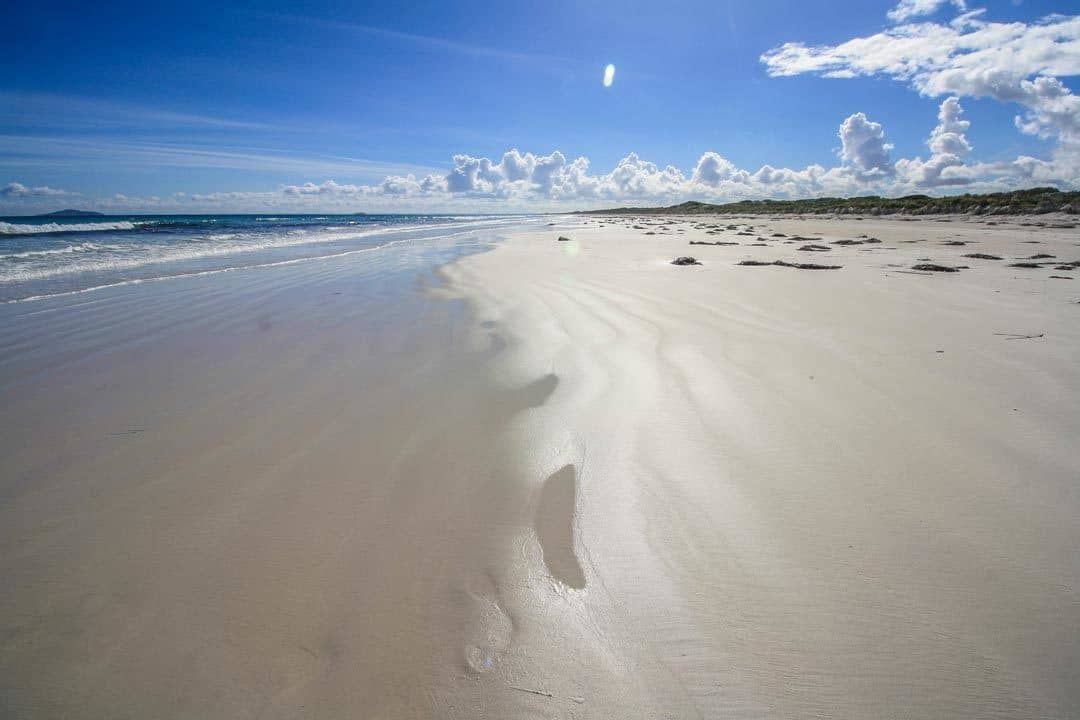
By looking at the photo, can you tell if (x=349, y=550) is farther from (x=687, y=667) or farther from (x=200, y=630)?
(x=687, y=667)

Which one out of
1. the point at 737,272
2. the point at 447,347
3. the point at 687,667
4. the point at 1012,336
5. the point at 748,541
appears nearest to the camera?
the point at 687,667

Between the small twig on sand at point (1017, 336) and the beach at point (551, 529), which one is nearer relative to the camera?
the beach at point (551, 529)

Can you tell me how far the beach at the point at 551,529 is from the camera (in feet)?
4.96

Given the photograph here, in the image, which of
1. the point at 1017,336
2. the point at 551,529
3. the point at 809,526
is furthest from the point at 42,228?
the point at 1017,336

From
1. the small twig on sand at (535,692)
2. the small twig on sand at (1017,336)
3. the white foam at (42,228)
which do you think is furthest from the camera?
the white foam at (42,228)

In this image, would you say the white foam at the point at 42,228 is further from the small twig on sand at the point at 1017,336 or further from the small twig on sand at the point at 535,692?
the small twig on sand at the point at 1017,336

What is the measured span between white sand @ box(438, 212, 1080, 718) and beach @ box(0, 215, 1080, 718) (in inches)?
0.5

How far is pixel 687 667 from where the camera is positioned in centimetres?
154

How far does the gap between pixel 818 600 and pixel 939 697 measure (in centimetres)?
39

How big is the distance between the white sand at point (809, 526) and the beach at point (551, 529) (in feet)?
0.04

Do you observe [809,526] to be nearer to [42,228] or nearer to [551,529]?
[551,529]

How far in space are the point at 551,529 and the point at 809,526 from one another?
112 centimetres

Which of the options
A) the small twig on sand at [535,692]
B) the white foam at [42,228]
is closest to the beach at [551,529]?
the small twig on sand at [535,692]

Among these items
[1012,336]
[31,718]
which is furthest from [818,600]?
[1012,336]
